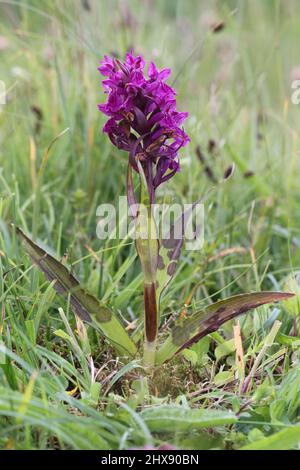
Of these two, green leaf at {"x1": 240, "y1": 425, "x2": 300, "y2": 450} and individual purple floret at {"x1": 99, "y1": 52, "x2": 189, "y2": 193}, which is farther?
individual purple floret at {"x1": 99, "y1": 52, "x2": 189, "y2": 193}

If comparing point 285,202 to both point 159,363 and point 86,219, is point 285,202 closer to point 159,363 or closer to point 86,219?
point 86,219

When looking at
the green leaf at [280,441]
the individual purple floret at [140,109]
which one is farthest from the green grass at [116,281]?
the individual purple floret at [140,109]

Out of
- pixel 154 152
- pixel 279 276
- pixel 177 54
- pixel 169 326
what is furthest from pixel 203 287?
pixel 177 54

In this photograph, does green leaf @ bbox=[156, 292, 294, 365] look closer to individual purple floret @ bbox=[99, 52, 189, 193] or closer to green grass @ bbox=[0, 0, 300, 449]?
green grass @ bbox=[0, 0, 300, 449]
